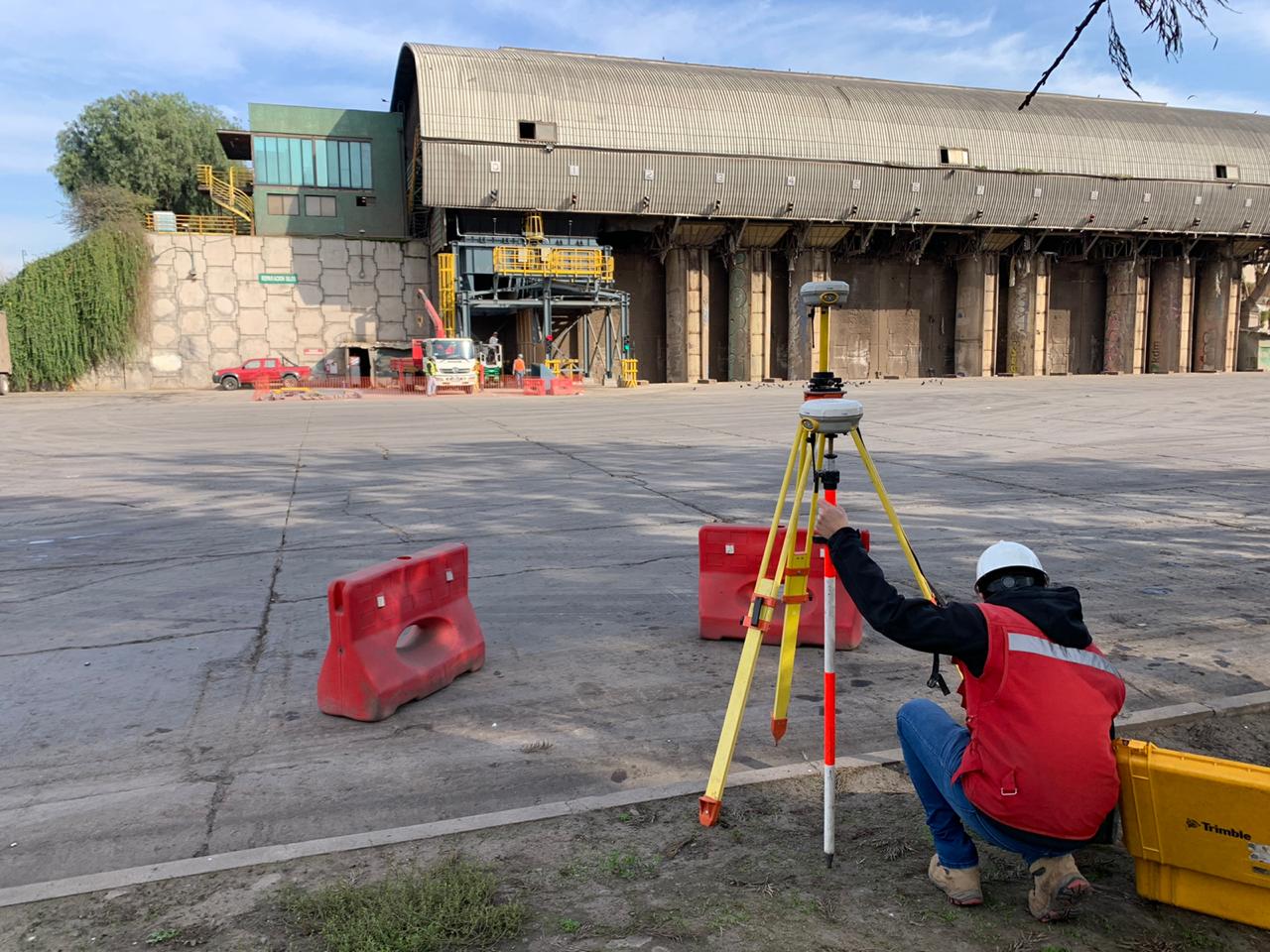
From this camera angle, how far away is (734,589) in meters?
5.84

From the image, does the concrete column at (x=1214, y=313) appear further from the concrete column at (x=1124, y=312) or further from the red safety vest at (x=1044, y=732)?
the red safety vest at (x=1044, y=732)

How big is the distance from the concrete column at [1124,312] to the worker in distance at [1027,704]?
54137 mm

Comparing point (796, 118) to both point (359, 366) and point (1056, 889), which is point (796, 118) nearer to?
point (359, 366)

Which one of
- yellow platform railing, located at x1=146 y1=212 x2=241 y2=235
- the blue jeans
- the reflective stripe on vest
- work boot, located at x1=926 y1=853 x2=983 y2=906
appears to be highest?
yellow platform railing, located at x1=146 y1=212 x2=241 y2=235

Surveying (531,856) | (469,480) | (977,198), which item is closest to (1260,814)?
(531,856)

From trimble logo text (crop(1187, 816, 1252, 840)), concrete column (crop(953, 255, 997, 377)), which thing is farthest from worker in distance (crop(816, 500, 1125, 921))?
concrete column (crop(953, 255, 997, 377))

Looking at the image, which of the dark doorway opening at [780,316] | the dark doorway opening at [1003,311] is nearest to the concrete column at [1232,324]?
the dark doorway opening at [1003,311]

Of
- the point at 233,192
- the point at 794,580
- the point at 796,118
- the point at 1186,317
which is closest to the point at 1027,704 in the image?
the point at 794,580

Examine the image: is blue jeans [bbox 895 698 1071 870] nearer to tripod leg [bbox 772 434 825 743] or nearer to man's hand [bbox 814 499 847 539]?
tripod leg [bbox 772 434 825 743]

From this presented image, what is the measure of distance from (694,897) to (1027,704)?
4.26ft

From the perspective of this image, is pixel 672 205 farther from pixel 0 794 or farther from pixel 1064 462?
pixel 0 794

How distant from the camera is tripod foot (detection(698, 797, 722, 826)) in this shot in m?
3.58

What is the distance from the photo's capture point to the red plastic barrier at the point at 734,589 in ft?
18.9

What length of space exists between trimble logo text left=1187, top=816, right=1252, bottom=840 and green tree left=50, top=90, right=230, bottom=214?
66377 mm
